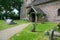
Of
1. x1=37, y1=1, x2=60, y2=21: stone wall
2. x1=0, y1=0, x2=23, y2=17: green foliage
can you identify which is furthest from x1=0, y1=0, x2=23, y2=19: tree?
x1=37, y1=1, x2=60, y2=21: stone wall

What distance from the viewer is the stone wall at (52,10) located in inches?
1280

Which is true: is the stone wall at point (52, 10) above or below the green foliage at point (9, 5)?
below

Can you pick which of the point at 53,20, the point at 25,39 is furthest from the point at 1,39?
the point at 53,20

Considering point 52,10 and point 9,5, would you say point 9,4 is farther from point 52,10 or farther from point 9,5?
point 52,10

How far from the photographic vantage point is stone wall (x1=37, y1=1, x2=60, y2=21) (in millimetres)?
32500

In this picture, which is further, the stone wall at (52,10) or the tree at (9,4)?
the tree at (9,4)

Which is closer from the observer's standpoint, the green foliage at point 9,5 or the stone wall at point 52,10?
the stone wall at point 52,10

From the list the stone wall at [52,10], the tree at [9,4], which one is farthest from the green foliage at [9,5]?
the stone wall at [52,10]

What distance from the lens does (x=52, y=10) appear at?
33.2 m

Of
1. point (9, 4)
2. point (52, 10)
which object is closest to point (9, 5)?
point (9, 4)

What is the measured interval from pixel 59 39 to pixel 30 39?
2.60 m

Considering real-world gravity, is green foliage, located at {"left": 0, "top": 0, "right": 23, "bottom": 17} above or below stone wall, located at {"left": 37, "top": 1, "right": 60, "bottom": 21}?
above

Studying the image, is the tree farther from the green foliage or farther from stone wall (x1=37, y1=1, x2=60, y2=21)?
A: stone wall (x1=37, y1=1, x2=60, y2=21)

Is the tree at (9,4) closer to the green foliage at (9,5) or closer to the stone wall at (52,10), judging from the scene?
the green foliage at (9,5)
